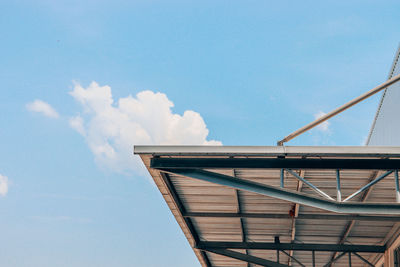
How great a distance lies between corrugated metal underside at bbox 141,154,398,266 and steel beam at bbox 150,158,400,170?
0.85m

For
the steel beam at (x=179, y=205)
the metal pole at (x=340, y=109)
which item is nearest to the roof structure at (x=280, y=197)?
the steel beam at (x=179, y=205)

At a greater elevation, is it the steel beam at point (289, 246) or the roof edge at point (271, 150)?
the steel beam at point (289, 246)

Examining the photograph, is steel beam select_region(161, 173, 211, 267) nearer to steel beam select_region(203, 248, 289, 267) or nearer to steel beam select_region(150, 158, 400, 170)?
steel beam select_region(203, 248, 289, 267)

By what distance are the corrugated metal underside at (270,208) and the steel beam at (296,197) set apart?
55.9 inches

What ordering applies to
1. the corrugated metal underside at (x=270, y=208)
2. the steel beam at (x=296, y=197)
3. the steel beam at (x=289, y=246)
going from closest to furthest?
the steel beam at (x=296, y=197), the corrugated metal underside at (x=270, y=208), the steel beam at (x=289, y=246)

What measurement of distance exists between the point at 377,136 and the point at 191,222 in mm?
12254

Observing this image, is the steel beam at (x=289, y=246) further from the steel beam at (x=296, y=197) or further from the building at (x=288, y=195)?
the steel beam at (x=296, y=197)

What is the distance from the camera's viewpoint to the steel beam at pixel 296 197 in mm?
14414

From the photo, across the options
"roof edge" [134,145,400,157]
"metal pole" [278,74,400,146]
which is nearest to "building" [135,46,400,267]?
"roof edge" [134,145,400,157]

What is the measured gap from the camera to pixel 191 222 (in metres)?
22.6

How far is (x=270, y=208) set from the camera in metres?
20.8

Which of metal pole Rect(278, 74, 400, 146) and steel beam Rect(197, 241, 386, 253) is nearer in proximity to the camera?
metal pole Rect(278, 74, 400, 146)

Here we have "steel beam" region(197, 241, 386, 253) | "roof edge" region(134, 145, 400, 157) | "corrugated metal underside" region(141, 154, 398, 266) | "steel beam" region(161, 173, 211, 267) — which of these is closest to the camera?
"roof edge" region(134, 145, 400, 157)

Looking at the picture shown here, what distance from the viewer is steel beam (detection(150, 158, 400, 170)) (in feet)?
46.9
